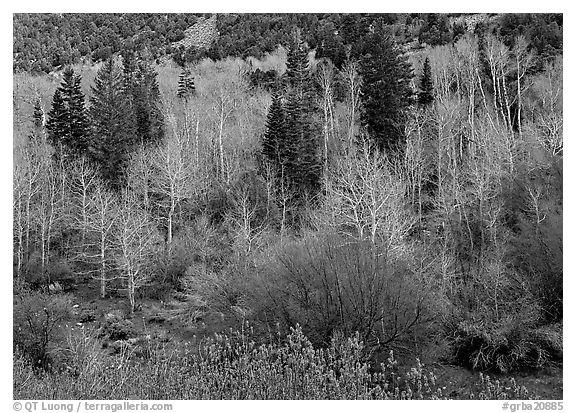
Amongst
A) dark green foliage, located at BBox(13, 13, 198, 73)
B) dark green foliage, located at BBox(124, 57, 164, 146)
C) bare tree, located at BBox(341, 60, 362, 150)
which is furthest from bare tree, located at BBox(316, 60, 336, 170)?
dark green foliage, located at BBox(13, 13, 198, 73)

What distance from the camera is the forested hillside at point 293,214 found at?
15.3m

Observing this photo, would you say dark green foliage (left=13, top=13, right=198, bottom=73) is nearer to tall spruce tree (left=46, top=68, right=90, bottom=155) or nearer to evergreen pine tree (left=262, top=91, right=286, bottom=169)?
tall spruce tree (left=46, top=68, right=90, bottom=155)

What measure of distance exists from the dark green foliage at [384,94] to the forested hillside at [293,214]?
203 mm

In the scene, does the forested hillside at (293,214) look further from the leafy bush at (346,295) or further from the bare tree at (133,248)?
the bare tree at (133,248)

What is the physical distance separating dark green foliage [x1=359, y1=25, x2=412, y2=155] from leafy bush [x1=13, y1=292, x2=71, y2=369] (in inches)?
839

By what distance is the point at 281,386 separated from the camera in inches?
334

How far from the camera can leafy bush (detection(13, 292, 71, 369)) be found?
18.5 metres

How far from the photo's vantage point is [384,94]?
38281 millimetres

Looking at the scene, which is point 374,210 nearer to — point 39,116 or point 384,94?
point 384,94

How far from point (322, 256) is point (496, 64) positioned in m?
28.1

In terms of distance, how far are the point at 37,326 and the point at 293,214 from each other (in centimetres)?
1585

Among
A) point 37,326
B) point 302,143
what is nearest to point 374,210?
point 37,326

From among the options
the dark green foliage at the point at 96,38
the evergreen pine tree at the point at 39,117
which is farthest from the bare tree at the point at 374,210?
the dark green foliage at the point at 96,38

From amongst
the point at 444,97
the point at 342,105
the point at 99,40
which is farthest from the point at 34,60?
the point at 444,97
